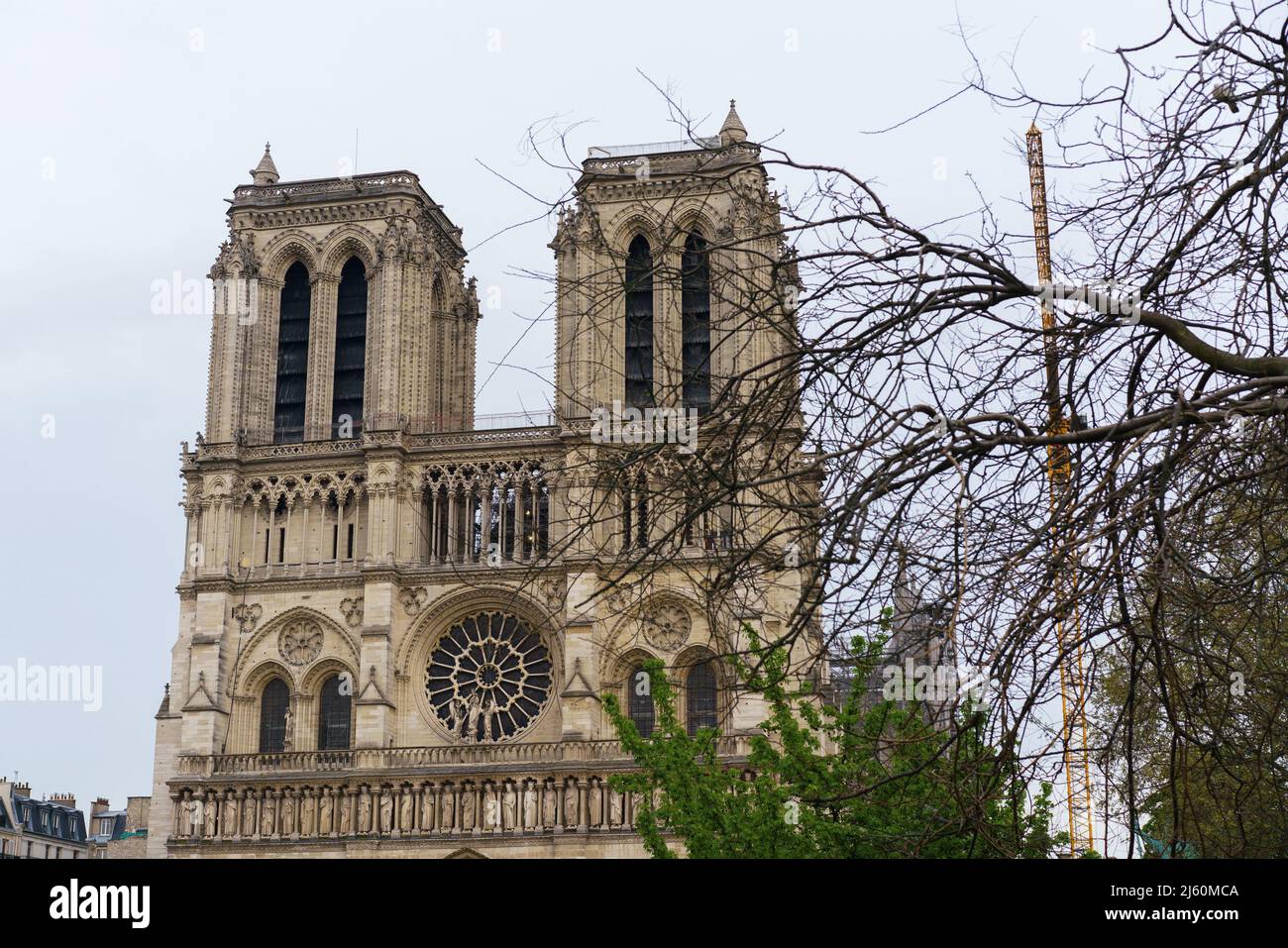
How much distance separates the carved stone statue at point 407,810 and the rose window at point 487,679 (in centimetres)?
202

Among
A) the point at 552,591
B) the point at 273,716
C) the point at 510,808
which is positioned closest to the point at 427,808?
the point at 510,808

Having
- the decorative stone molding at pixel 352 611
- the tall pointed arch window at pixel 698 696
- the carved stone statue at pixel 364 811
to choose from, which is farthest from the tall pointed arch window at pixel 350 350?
the tall pointed arch window at pixel 698 696

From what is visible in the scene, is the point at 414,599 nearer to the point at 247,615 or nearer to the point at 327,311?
the point at 247,615

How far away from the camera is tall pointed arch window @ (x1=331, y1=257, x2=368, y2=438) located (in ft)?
154

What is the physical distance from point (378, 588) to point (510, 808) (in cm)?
688

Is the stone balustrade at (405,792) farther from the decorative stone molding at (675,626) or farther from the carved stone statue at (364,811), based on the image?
the decorative stone molding at (675,626)

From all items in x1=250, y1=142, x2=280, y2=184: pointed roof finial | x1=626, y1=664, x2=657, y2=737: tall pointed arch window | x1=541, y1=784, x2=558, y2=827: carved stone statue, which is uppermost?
x1=250, y1=142, x2=280, y2=184: pointed roof finial

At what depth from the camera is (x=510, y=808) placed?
41438 millimetres

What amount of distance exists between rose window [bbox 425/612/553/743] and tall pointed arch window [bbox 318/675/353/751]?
2260 mm

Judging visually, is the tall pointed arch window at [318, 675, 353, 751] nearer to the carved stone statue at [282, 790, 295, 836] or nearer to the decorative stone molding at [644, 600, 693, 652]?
the carved stone statue at [282, 790, 295, 836]

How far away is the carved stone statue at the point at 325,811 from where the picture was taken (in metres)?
42.3

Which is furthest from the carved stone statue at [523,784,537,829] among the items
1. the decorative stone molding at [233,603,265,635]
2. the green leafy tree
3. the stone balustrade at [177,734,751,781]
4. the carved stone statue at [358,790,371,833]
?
the green leafy tree
